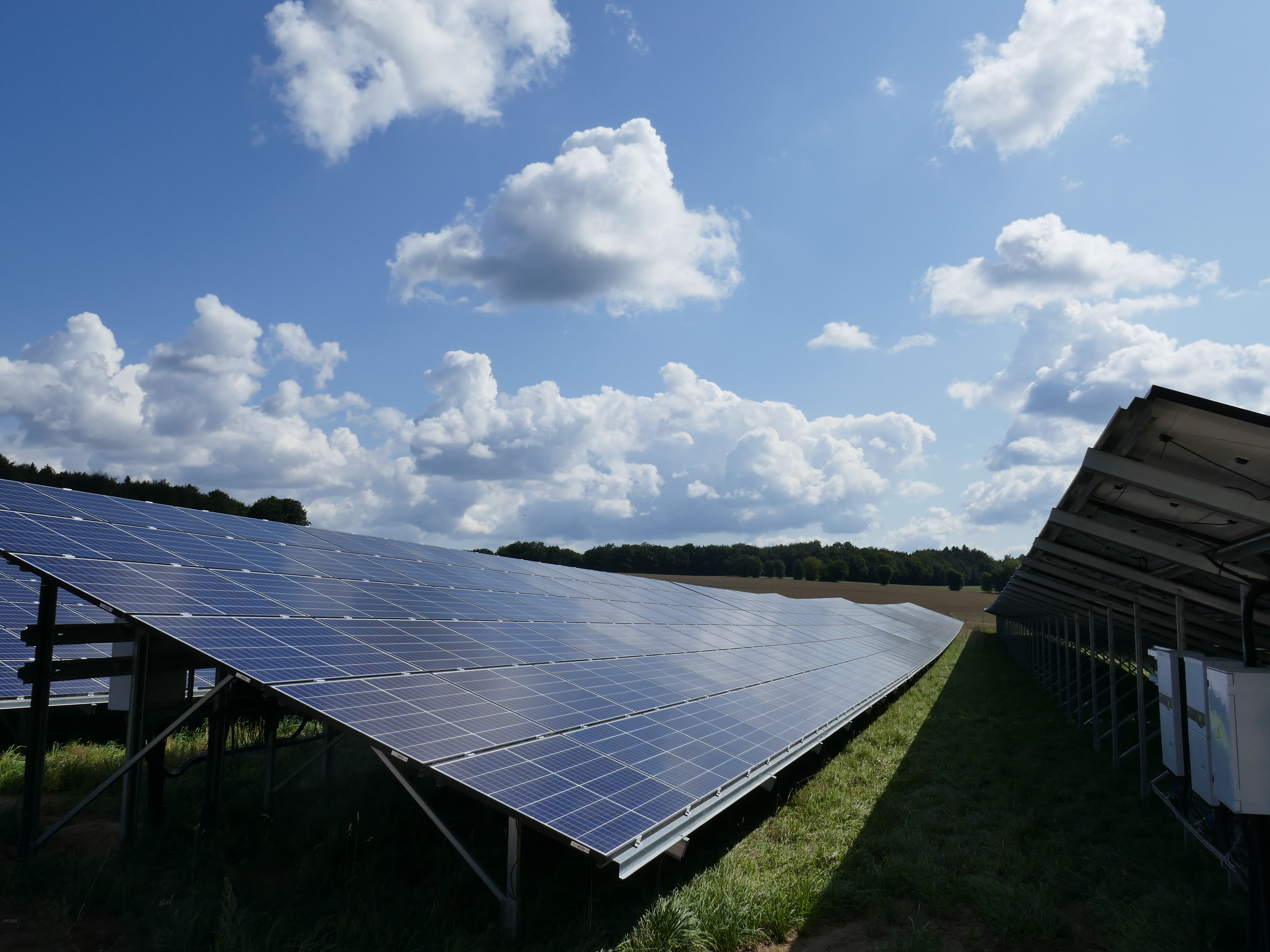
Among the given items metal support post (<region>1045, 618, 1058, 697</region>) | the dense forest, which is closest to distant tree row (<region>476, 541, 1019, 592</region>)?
the dense forest

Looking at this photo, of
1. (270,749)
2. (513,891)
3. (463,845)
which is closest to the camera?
(513,891)

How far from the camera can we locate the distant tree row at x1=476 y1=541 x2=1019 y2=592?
125250 mm

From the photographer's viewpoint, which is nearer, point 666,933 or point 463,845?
point 666,933

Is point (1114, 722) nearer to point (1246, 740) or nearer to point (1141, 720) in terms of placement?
point (1141, 720)

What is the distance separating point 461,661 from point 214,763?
3.76 m

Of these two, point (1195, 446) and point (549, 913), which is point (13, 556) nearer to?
point (549, 913)

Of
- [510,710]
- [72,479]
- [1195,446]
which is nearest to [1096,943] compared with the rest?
[1195,446]

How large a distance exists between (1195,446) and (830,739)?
1260 centimetres

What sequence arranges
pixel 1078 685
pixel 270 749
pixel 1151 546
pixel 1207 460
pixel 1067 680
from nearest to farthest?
pixel 1207 460 < pixel 1151 546 < pixel 270 749 < pixel 1078 685 < pixel 1067 680

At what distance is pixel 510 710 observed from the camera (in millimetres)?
9383

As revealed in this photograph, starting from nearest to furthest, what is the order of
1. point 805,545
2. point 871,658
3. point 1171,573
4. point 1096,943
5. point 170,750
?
point 1096,943 < point 1171,573 < point 170,750 < point 871,658 < point 805,545

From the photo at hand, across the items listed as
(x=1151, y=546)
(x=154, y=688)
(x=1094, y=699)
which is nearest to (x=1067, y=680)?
(x=1094, y=699)

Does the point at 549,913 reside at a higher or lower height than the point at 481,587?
lower

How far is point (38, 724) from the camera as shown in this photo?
9.26 metres
